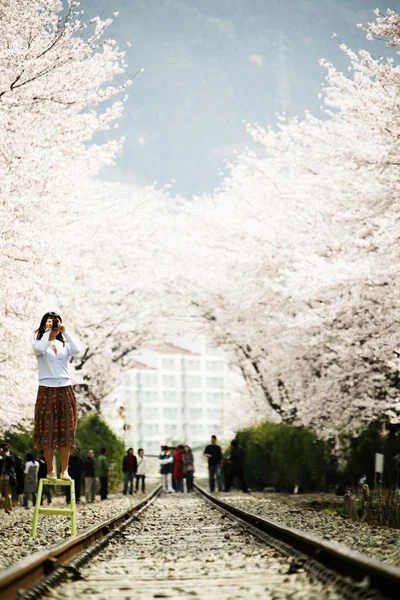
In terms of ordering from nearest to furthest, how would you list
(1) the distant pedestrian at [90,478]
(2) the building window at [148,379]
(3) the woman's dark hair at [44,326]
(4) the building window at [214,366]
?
(3) the woman's dark hair at [44,326]
(1) the distant pedestrian at [90,478]
(2) the building window at [148,379]
(4) the building window at [214,366]

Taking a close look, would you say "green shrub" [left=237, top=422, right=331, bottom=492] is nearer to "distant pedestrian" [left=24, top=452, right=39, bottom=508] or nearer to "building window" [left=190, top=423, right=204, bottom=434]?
"distant pedestrian" [left=24, top=452, right=39, bottom=508]

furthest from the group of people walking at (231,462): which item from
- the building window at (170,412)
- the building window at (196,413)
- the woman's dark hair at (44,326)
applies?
the building window at (196,413)

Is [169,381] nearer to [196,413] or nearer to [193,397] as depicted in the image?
[193,397]

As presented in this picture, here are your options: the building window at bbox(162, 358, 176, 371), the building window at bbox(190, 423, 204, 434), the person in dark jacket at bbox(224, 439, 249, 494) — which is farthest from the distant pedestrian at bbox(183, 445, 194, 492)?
the building window at bbox(162, 358, 176, 371)

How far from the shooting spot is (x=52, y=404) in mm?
8039

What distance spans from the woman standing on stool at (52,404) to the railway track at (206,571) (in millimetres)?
948

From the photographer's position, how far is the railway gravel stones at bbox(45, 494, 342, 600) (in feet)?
14.8

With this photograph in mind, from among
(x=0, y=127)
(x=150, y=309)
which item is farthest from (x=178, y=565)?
(x=150, y=309)

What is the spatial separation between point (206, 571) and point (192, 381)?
4621 inches

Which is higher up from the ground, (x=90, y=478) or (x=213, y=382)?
(x=213, y=382)

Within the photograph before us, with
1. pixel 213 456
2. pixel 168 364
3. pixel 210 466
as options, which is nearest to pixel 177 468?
pixel 210 466

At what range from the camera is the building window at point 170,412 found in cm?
11773

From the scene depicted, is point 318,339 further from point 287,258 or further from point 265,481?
point 265,481

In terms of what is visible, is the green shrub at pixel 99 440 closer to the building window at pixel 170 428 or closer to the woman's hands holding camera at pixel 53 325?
the woman's hands holding camera at pixel 53 325
